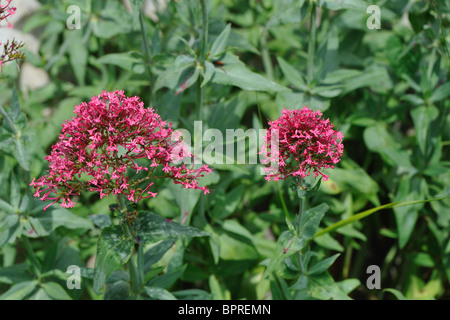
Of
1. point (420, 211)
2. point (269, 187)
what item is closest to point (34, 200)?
point (269, 187)

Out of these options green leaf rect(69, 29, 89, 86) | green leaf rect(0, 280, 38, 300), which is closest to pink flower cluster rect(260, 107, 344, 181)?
green leaf rect(0, 280, 38, 300)

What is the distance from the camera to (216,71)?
2172mm

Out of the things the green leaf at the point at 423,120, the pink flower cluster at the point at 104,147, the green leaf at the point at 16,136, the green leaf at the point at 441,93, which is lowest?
the pink flower cluster at the point at 104,147

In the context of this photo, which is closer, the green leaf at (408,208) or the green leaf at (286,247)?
the green leaf at (286,247)

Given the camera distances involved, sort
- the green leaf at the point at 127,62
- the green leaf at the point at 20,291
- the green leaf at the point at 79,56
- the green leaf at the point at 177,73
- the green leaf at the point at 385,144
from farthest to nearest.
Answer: the green leaf at the point at 79,56 → the green leaf at the point at 385,144 → the green leaf at the point at 127,62 → the green leaf at the point at 20,291 → the green leaf at the point at 177,73

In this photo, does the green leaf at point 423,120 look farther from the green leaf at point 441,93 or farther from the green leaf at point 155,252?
the green leaf at point 155,252

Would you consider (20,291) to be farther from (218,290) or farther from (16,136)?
(218,290)

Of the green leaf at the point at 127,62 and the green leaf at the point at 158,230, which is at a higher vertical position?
the green leaf at the point at 127,62

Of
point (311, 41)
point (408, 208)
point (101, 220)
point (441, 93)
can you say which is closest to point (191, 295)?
point (101, 220)

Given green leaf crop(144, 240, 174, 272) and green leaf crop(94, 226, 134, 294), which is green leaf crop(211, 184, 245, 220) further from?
green leaf crop(94, 226, 134, 294)

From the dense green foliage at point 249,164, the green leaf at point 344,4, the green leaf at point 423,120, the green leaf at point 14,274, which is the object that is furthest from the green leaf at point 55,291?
the green leaf at point 423,120

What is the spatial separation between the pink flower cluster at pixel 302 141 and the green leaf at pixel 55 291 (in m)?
1.19

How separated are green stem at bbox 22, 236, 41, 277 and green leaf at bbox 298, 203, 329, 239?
1.26m

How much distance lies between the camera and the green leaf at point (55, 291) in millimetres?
2275
